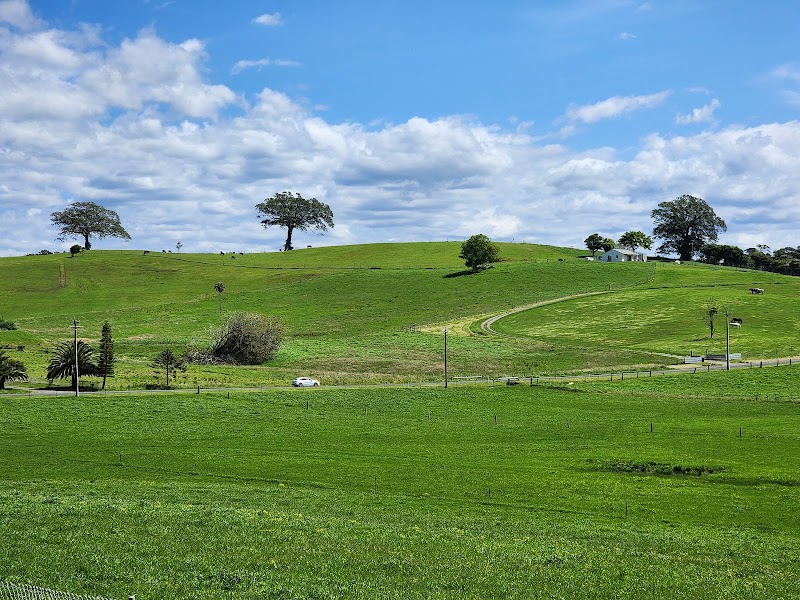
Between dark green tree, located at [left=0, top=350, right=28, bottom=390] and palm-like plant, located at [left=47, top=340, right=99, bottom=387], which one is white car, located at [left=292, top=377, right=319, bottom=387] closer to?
palm-like plant, located at [left=47, top=340, right=99, bottom=387]

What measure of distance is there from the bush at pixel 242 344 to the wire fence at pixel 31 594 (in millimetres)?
100154

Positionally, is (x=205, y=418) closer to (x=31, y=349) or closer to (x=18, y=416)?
(x=18, y=416)

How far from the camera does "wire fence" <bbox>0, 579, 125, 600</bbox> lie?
1914 centimetres

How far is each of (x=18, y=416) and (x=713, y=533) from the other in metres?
57.9

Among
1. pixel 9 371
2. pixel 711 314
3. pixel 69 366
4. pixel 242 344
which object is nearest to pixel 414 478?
pixel 69 366

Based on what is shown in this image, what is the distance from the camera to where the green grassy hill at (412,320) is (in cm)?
11138

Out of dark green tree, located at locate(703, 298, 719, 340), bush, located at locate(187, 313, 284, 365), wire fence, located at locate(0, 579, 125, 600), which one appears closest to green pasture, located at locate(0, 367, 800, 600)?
wire fence, located at locate(0, 579, 125, 600)

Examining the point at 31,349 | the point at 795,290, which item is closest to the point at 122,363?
the point at 31,349

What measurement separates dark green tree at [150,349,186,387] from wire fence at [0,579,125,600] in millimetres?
69341

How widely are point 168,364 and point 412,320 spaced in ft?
238

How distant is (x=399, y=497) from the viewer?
39750 millimetres

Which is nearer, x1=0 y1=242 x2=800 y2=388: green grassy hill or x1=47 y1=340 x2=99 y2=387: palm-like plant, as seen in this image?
x1=47 y1=340 x2=99 y2=387: palm-like plant

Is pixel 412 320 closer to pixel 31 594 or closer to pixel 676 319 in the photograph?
pixel 676 319

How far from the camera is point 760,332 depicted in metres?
129
